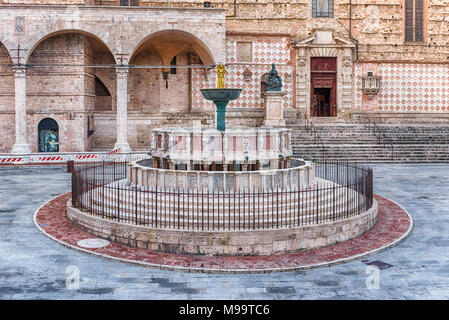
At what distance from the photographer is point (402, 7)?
28.9 m

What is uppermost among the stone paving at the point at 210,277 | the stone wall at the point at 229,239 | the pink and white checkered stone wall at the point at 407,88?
the pink and white checkered stone wall at the point at 407,88

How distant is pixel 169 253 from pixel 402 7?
25782 mm

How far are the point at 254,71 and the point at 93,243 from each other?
66.1ft

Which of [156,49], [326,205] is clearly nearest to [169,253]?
[326,205]

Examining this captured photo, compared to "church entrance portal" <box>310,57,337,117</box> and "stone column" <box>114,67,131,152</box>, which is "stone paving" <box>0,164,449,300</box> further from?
"church entrance portal" <box>310,57,337,117</box>

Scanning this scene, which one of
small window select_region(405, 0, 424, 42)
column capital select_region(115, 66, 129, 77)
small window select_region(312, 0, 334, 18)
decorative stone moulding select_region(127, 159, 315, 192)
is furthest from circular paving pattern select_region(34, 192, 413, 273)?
small window select_region(405, 0, 424, 42)

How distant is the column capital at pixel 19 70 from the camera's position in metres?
22.9

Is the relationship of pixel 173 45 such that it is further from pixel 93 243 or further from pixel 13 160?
pixel 93 243

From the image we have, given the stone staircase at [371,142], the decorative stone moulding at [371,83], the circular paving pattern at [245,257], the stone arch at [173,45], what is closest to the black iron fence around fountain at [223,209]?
the circular paving pattern at [245,257]

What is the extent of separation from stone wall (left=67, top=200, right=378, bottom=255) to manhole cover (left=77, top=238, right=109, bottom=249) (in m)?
0.20

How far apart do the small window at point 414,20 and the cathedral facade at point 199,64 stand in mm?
61

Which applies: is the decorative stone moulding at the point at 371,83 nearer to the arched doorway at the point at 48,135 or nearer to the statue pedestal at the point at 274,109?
the statue pedestal at the point at 274,109

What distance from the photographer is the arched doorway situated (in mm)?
24719

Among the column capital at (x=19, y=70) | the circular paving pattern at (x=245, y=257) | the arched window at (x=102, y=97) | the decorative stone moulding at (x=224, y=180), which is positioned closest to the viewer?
the circular paving pattern at (x=245, y=257)
